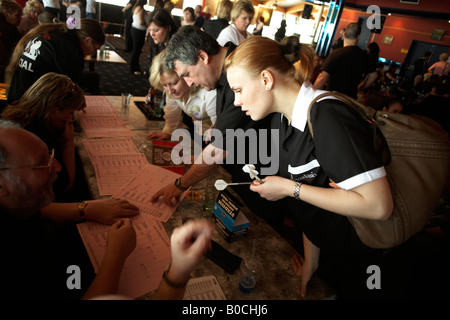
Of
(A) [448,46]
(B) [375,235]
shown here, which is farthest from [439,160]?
(A) [448,46]

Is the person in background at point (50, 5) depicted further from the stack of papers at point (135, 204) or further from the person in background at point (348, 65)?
the person in background at point (348, 65)

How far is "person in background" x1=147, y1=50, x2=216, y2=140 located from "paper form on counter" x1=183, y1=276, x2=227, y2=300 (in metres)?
1.32

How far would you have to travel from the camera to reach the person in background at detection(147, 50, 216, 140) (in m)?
1.99

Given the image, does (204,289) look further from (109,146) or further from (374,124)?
(109,146)

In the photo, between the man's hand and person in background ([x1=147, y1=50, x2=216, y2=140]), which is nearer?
the man's hand

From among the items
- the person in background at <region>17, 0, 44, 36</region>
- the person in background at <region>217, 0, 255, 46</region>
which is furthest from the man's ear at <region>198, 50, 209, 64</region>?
the person in background at <region>17, 0, 44, 36</region>

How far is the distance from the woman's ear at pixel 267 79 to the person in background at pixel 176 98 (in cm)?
97

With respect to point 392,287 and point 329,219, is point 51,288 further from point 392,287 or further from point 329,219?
point 392,287

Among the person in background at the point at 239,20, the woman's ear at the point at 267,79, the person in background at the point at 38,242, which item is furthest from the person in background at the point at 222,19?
the person in background at the point at 38,242

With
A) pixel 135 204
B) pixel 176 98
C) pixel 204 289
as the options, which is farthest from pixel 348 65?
pixel 204 289

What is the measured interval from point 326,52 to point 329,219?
8522 millimetres

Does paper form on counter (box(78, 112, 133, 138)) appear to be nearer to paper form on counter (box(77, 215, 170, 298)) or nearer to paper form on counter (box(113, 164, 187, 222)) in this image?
paper form on counter (box(113, 164, 187, 222))

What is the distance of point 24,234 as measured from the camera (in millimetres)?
912

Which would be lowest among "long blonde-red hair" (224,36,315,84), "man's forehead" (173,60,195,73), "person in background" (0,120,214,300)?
"person in background" (0,120,214,300)
